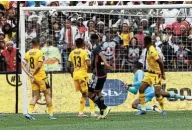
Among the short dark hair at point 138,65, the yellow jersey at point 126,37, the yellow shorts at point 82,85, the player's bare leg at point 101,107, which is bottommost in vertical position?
the player's bare leg at point 101,107

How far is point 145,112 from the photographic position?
740 inches

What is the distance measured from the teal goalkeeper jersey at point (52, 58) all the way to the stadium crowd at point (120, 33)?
49mm

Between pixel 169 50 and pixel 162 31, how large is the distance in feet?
2.00

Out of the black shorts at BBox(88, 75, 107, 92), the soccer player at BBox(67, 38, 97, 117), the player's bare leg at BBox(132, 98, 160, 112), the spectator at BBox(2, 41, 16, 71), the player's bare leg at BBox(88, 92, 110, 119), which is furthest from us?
the spectator at BBox(2, 41, 16, 71)

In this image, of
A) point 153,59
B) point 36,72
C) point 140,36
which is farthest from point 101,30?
point 36,72

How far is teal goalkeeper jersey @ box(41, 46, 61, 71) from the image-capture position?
20.3 metres

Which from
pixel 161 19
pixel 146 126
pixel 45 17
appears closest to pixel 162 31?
pixel 161 19

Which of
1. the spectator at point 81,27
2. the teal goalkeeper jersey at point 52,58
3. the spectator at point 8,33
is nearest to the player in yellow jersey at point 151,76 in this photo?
the spectator at point 81,27

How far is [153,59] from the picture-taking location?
1820 cm

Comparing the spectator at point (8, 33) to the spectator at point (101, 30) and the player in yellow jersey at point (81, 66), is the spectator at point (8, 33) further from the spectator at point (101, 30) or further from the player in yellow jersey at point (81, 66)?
the player in yellow jersey at point (81, 66)

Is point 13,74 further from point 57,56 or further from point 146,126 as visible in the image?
point 146,126

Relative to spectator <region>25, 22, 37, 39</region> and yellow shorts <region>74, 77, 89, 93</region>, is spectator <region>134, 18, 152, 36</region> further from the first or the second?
yellow shorts <region>74, 77, 89, 93</region>

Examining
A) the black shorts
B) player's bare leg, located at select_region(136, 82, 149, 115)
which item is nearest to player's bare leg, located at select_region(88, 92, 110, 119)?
the black shorts

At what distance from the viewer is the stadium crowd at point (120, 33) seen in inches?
806
